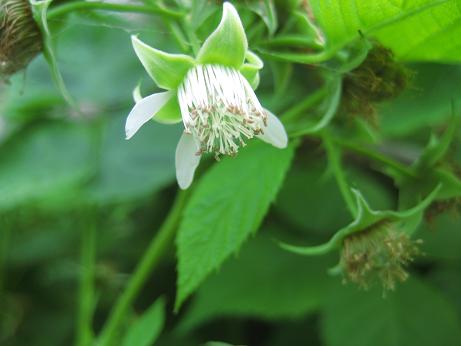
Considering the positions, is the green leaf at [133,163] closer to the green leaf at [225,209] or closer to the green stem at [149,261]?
the green stem at [149,261]

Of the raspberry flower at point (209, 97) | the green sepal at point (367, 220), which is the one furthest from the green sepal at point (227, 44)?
the green sepal at point (367, 220)

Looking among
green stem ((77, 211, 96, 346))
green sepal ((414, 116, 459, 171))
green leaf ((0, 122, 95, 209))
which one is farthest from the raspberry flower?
green leaf ((0, 122, 95, 209))

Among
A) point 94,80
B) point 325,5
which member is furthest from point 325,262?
point 94,80

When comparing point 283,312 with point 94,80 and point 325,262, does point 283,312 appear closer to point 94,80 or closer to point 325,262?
point 325,262

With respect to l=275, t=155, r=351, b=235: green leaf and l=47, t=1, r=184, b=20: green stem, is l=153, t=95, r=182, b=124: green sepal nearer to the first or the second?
l=47, t=1, r=184, b=20: green stem

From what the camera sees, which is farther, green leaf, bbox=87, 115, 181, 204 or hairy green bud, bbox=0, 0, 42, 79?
green leaf, bbox=87, 115, 181, 204

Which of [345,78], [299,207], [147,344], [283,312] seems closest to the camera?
[345,78]

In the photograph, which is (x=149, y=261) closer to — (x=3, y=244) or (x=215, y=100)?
(x=215, y=100)

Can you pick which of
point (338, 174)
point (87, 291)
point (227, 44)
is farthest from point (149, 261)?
point (227, 44)
